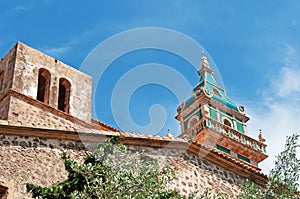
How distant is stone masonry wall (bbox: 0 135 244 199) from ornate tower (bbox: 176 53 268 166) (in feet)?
69.5

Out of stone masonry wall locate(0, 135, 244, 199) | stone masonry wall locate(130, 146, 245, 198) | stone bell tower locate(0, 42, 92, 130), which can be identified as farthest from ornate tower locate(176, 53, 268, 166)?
stone masonry wall locate(0, 135, 244, 199)

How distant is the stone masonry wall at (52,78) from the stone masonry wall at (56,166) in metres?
6.21

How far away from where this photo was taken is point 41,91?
21109mm

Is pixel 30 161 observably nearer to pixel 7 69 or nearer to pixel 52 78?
pixel 7 69

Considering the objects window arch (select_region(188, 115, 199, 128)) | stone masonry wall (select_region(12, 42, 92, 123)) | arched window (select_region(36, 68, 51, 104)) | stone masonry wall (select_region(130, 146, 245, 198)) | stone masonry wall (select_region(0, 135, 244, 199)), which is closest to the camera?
stone masonry wall (select_region(0, 135, 244, 199))

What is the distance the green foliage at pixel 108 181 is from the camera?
993 cm

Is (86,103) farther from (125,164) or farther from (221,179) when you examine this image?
(125,164)

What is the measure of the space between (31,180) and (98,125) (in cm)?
899

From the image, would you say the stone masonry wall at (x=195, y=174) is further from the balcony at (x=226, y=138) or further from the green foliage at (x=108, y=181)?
the balcony at (x=226, y=138)

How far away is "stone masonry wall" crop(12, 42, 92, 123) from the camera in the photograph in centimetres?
1983

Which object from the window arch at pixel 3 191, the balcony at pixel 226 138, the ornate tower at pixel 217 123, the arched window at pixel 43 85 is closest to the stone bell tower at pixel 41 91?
the arched window at pixel 43 85

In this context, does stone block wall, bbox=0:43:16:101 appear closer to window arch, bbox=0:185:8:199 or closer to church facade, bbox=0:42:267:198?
church facade, bbox=0:42:267:198

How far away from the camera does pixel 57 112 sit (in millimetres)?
19969

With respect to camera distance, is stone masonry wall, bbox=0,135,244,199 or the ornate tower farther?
the ornate tower
